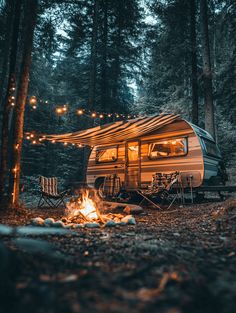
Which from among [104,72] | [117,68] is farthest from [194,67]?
[104,72]

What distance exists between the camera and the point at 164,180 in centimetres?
824

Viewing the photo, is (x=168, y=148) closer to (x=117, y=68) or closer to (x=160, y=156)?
(x=160, y=156)

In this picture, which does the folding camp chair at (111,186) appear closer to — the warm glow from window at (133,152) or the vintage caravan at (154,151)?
the vintage caravan at (154,151)

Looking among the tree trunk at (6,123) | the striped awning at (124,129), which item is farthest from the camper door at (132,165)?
the tree trunk at (6,123)

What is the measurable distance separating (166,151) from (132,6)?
377 inches

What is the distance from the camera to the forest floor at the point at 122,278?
1.33m

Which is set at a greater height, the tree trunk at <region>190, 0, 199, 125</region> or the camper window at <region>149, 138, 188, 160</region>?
the tree trunk at <region>190, 0, 199, 125</region>

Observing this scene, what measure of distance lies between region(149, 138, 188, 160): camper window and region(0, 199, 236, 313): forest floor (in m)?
5.48

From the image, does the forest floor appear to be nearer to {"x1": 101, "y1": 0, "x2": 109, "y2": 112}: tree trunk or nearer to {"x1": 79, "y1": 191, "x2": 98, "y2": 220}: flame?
{"x1": 79, "y1": 191, "x2": 98, "y2": 220}: flame

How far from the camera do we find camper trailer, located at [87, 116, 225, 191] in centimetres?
796

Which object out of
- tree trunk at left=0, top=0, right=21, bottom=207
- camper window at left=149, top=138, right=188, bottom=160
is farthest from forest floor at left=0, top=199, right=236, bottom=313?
camper window at left=149, top=138, right=188, bottom=160

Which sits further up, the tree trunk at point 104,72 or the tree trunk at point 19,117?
the tree trunk at point 104,72

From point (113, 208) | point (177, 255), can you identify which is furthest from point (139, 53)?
point (177, 255)

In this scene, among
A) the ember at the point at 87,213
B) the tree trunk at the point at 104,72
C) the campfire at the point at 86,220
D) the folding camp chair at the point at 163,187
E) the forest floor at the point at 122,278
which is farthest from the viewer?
the tree trunk at the point at 104,72
